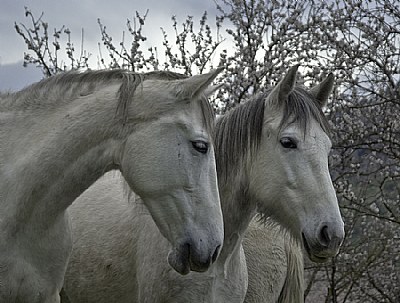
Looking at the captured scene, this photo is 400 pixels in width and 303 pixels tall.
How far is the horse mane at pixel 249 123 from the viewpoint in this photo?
4824 mm

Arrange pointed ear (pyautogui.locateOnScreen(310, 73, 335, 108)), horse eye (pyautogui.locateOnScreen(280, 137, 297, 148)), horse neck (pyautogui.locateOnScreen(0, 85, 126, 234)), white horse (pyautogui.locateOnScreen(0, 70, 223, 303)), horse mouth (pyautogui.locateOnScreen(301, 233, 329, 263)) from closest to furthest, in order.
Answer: white horse (pyautogui.locateOnScreen(0, 70, 223, 303)), horse neck (pyautogui.locateOnScreen(0, 85, 126, 234)), horse mouth (pyautogui.locateOnScreen(301, 233, 329, 263)), horse eye (pyautogui.locateOnScreen(280, 137, 297, 148)), pointed ear (pyautogui.locateOnScreen(310, 73, 335, 108))

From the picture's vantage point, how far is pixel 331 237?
430 cm

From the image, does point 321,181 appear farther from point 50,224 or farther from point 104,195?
point 104,195

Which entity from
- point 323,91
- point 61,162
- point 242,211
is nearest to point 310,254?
point 242,211

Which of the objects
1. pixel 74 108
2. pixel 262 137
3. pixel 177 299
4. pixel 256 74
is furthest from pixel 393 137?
pixel 74 108

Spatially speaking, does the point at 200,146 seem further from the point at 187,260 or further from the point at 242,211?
the point at 242,211

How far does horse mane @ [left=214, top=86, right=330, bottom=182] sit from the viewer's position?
15.8ft

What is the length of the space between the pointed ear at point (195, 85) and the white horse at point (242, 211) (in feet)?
3.08

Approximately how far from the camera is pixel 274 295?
5.76m

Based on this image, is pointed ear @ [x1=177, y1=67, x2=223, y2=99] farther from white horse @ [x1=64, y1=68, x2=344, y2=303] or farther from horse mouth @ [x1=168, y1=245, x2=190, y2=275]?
white horse @ [x1=64, y1=68, x2=344, y2=303]

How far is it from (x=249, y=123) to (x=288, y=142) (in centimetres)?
38

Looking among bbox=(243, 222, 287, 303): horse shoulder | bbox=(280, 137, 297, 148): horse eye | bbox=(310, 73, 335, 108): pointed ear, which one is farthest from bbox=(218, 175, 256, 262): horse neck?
bbox=(310, 73, 335, 108): pointed ear

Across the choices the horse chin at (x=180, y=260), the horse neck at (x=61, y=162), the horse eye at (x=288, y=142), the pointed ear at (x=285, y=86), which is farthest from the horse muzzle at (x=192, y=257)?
the pointed ear at (x=285, y=86)

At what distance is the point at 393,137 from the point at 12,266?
20.4ft
